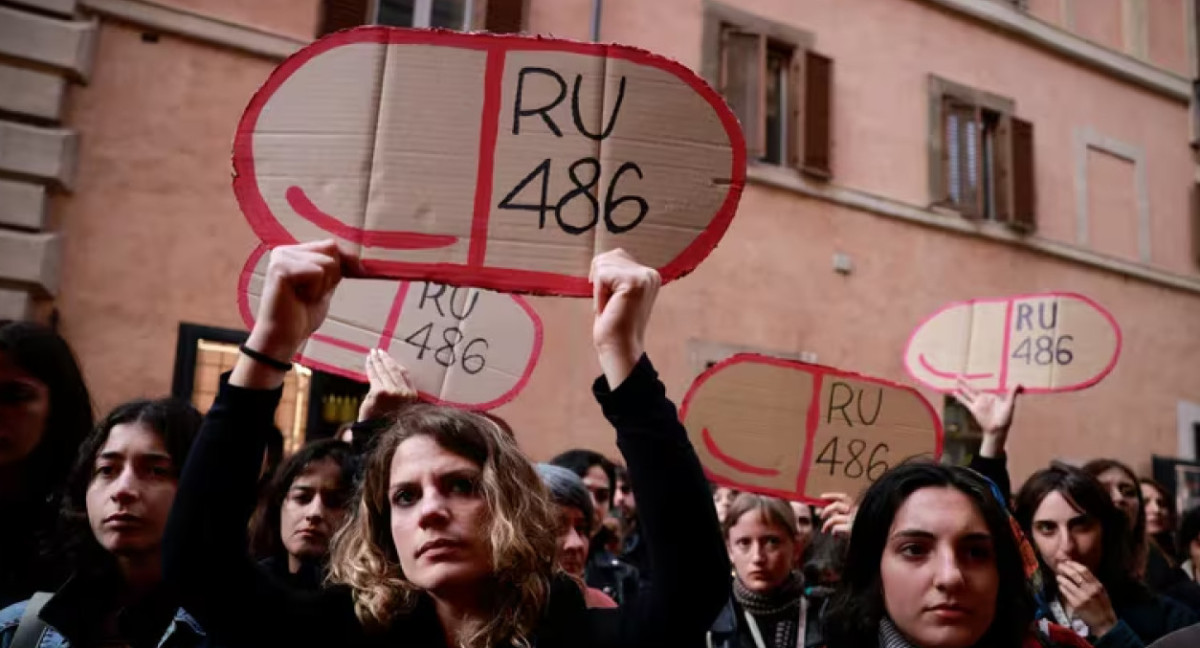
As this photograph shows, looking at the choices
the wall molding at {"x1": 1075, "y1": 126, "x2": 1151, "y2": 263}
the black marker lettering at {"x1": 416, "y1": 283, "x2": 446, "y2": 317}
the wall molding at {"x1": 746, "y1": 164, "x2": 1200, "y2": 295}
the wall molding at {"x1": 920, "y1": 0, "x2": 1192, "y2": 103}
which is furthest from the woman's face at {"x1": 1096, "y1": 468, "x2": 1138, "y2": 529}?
the wall molding at {"x1": 1075, "y1": 126, "x2": 1151, "y2": 263}

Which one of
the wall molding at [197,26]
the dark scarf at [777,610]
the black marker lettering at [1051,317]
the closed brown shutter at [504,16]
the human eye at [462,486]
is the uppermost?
the closed brown shutter at [504,16]

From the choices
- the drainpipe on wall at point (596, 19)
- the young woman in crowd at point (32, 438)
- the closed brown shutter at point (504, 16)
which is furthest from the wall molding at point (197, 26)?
the young woman in crowd at point (32, 438)

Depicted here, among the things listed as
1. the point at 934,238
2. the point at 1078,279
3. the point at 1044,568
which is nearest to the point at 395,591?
the point at 1044,568

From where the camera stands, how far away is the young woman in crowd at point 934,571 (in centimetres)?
218

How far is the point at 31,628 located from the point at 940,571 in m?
1.92

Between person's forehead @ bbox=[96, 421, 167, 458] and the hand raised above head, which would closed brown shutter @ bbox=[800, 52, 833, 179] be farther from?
the hand raised above head

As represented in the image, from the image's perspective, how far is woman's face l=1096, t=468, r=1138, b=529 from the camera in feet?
13.8

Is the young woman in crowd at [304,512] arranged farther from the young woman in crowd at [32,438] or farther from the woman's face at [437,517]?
the woman's face at [437,517]

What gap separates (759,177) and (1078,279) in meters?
4.47

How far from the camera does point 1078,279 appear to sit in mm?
11445

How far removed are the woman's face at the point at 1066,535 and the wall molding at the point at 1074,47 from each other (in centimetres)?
850

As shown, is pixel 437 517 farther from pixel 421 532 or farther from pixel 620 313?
pixel 620 313

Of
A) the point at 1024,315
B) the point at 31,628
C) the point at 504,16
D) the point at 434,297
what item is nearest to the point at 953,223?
the point at 504,16

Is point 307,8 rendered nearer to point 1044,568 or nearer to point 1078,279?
point 1044,568
